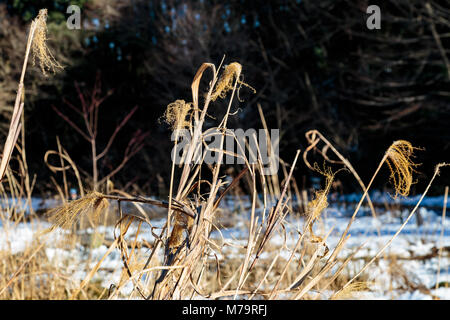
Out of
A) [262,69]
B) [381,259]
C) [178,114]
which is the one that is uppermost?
[262,69]

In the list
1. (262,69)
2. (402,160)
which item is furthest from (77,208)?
(262,69)

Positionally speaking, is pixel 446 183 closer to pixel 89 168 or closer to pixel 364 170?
pixel 364 170

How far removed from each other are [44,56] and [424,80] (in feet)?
30.0

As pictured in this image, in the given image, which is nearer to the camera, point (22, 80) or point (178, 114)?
point (22, 80)

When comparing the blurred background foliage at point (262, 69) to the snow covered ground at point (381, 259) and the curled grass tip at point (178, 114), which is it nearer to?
the snow covered ground at point (381, 259)

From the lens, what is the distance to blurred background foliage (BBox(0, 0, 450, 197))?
8375mm

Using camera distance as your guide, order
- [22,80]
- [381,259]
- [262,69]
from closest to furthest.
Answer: [22,80]
[381,259]
[262,69]

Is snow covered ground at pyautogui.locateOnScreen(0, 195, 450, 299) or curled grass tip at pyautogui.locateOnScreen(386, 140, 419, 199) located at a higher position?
curled grass tip at pyautogui.locateOnScreen(386, 140, 419, 199)

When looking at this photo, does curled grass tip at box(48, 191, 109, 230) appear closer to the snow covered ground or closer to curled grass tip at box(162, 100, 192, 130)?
curled grass tip at box(162, 100, 192, 130)

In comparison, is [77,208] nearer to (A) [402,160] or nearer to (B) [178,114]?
(B) [178,114]

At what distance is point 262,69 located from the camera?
9.20 m

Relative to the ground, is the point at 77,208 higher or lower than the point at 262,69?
lower

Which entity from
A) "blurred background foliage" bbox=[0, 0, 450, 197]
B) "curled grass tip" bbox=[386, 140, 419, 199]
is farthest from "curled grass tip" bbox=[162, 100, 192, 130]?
"blurred background foliage" bbox=[0, 0, 450, 197]

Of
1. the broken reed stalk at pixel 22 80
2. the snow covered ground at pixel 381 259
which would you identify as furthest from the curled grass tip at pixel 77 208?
the snow covered ground at pixel 381 259
